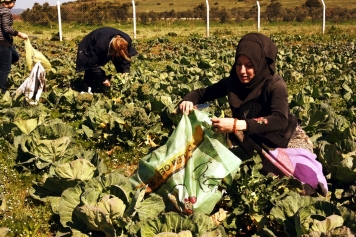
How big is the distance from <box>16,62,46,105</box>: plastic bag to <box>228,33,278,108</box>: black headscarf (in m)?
4.36

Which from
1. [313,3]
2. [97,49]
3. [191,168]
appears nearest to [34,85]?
[97,49]

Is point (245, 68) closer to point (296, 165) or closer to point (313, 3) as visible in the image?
point (296, 165)

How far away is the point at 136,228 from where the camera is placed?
309 cm

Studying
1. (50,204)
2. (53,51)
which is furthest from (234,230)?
(53,51)

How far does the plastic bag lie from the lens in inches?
288

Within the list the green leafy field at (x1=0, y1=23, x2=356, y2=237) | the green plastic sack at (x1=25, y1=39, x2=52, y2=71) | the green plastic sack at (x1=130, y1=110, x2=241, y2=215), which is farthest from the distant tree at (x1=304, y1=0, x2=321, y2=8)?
the green plastic sack at (x1=130, y1=110, x2=241, y2=215)

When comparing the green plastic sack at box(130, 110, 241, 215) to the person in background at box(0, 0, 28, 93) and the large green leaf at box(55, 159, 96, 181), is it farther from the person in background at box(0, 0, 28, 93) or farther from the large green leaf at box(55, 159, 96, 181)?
the person in background at box(0, 0, 28, 93)

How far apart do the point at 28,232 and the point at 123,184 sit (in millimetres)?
883

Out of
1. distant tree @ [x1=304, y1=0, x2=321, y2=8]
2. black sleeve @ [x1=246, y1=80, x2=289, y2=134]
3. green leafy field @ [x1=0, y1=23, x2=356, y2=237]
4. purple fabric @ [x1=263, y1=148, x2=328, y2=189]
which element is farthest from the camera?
distant tree @ [x1=304, y1=0, x2=321, y2=8]

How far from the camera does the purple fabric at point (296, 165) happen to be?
3801 mm

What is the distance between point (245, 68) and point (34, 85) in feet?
15.4

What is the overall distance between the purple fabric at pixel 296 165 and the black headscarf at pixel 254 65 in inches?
22.6

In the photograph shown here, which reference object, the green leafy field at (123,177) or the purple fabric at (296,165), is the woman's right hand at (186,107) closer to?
the green leafy field at (123,177)

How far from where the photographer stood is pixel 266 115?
392cm
